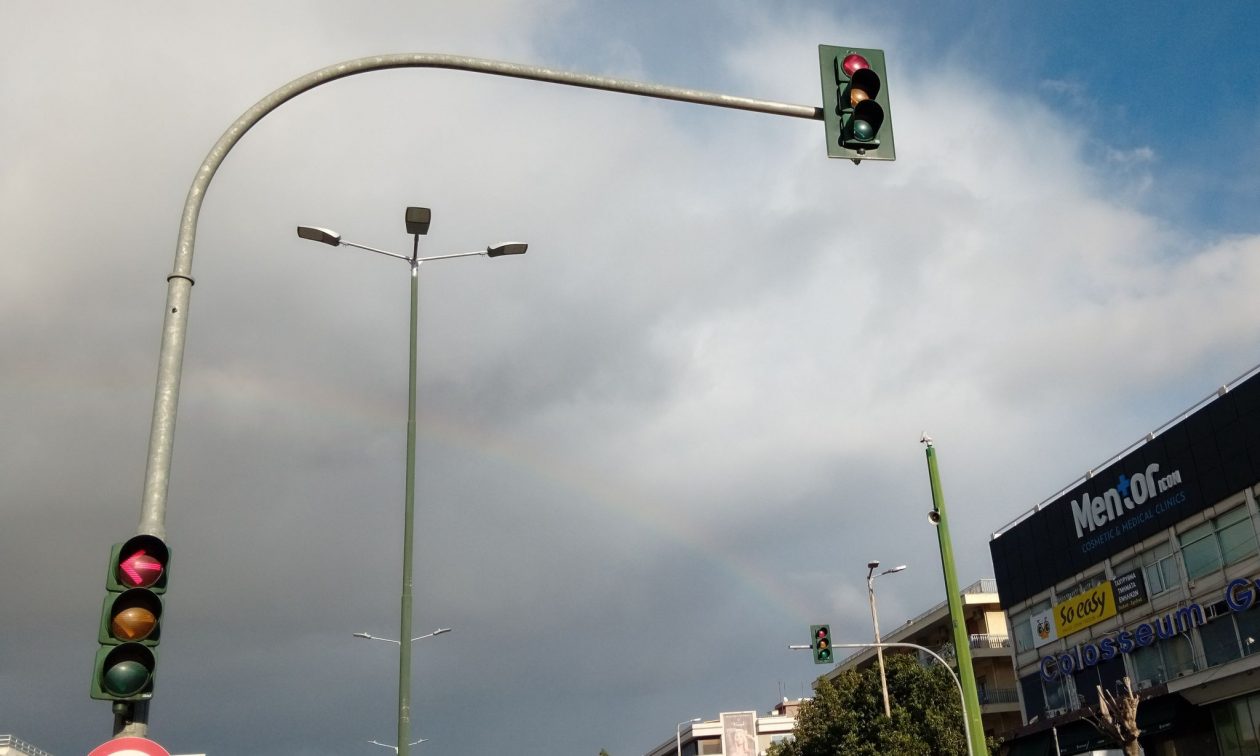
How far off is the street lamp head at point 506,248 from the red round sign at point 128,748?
14.9 metres

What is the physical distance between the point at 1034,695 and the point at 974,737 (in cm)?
2791

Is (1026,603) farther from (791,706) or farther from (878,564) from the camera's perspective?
(791,706)

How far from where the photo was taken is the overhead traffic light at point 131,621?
6.66 meters

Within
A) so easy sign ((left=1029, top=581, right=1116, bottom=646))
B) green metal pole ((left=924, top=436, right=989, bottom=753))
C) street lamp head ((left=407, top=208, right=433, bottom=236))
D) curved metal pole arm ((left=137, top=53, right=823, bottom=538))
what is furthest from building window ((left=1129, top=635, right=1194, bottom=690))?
curved metal pole arm ((left=137, top=53, right=823, bottom=538))

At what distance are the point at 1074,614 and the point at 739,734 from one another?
54.1m

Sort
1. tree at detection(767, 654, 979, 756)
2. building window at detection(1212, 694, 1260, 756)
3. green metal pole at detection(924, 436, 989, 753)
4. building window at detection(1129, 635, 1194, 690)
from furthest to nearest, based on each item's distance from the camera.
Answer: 1. tree at detection(767, 654, 979, 756)
2. building window at detection(1129, 635, 1194, 690)
3. building window at detection(1212, 694, 1260, 756)
4. green metal pole at detection(924, 436, 989, 753)

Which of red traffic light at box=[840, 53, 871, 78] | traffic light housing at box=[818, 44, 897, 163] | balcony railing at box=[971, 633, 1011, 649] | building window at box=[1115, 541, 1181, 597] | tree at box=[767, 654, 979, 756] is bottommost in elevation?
tree at box=[767, 654, 979, 756]

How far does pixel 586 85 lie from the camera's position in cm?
851

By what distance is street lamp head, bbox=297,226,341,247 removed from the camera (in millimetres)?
19500

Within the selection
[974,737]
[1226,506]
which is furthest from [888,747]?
[974,737]

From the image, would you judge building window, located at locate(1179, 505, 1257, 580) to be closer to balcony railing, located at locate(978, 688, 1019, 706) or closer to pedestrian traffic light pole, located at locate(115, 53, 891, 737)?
balcony railing, located at locate(978, 688, 1019, 706)

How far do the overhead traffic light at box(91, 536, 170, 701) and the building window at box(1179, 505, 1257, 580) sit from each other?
3142 cm

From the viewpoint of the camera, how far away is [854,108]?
27.8 feet

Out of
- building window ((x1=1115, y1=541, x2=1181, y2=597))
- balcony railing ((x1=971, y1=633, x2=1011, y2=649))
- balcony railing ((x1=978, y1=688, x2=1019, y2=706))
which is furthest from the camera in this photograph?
balcony railing ((x1=971, y1=633, x2=1011, y2=649))
